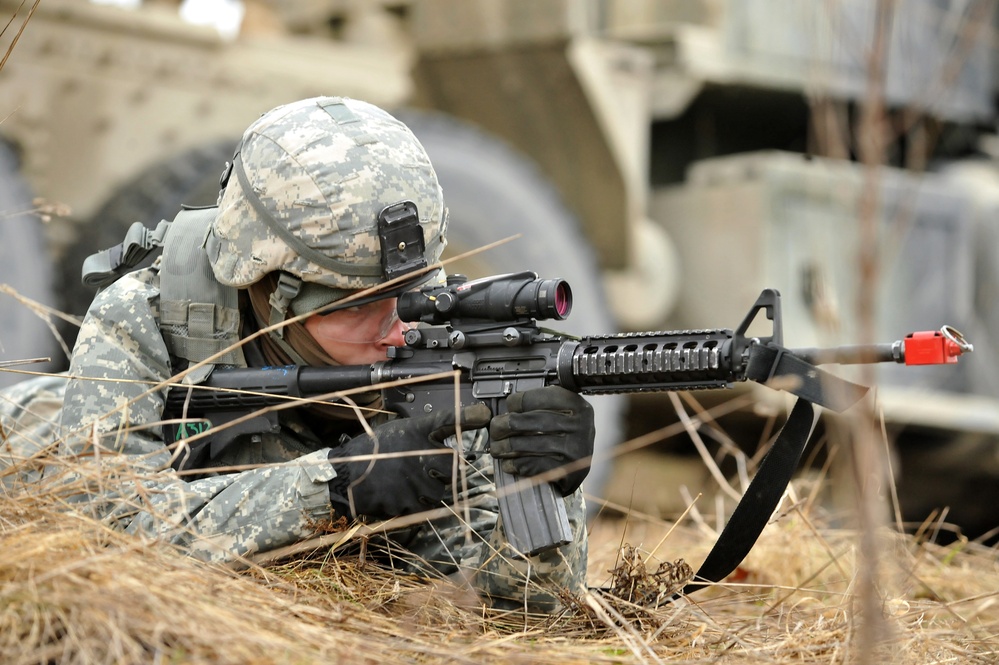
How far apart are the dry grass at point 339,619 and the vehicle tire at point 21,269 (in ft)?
4.32

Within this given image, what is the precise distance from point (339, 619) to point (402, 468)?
1.26ft

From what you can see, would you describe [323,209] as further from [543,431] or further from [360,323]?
[543,431]

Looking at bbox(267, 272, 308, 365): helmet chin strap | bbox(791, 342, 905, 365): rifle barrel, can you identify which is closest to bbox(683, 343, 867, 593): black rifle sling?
bbox(791, 342, 905, 365): rifle barrel

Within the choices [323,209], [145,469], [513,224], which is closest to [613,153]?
[513,224]

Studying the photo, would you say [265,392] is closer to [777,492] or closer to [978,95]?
[777,492]

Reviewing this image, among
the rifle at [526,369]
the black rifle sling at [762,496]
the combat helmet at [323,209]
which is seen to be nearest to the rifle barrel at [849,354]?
the rifle at [526,369]

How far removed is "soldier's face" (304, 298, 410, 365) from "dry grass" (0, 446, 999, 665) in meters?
0.38

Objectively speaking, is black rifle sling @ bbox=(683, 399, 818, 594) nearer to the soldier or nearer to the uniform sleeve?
the soldier

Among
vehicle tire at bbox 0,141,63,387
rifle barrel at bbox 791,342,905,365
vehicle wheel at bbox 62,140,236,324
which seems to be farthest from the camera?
vehicle wheel at bbox 62,140,236,324

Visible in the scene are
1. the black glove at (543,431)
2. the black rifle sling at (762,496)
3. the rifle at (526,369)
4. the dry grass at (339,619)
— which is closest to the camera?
the dry grass at (339,619)

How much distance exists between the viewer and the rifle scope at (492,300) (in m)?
2.30

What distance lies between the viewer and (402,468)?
2324 millimetres

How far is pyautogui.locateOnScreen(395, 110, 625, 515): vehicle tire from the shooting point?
13.7ft

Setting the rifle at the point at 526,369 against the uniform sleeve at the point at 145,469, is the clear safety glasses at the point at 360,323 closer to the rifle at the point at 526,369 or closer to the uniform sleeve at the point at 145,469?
the rifle at the point at 526,369
